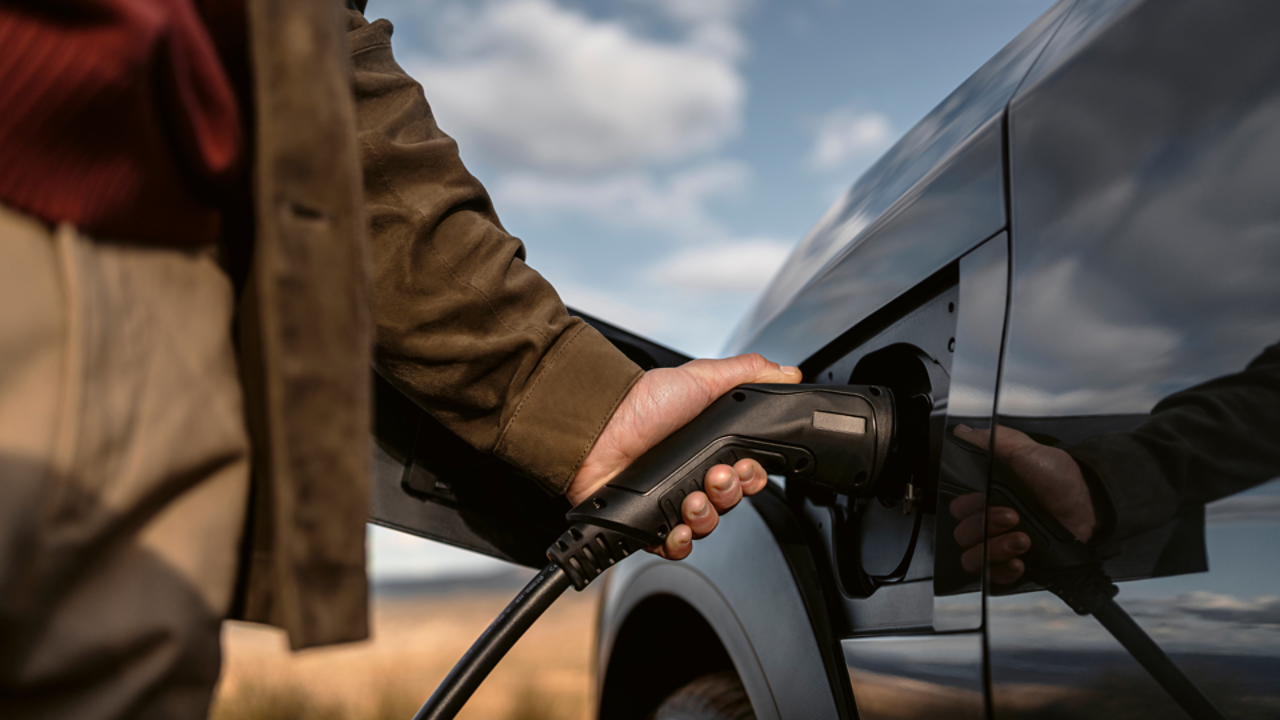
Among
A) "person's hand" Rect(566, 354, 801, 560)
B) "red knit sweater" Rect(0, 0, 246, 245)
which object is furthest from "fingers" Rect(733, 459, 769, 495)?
"red knit sweater" Rect(0, 0, 246, 245)

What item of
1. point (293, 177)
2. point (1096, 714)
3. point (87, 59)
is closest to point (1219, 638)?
point (1096, 714)

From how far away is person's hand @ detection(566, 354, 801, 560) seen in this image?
1.28 meters

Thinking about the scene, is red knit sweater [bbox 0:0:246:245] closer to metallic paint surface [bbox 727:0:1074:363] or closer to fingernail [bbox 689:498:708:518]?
metallic paint surface [bbox 727:0:1074:363]

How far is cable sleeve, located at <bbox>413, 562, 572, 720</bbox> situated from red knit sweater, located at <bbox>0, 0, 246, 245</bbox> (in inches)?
31.6

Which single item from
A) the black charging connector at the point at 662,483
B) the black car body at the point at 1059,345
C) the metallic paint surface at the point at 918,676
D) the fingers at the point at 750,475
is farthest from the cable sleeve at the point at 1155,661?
the fingers at the point at 750,475

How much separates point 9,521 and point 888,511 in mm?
953

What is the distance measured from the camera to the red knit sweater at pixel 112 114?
513mm

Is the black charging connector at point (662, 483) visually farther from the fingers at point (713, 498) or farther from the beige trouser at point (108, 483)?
the beige trouser at point (108, 483)

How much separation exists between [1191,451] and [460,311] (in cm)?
92

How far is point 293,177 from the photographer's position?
0.62 m

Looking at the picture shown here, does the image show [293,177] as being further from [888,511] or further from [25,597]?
[888,511]

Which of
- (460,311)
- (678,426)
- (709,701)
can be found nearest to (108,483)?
(460,311)

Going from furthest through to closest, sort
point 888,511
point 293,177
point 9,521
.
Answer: point 888,511 → point 293,177 → point 9,521

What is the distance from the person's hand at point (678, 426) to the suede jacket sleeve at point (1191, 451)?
0.61 meters
